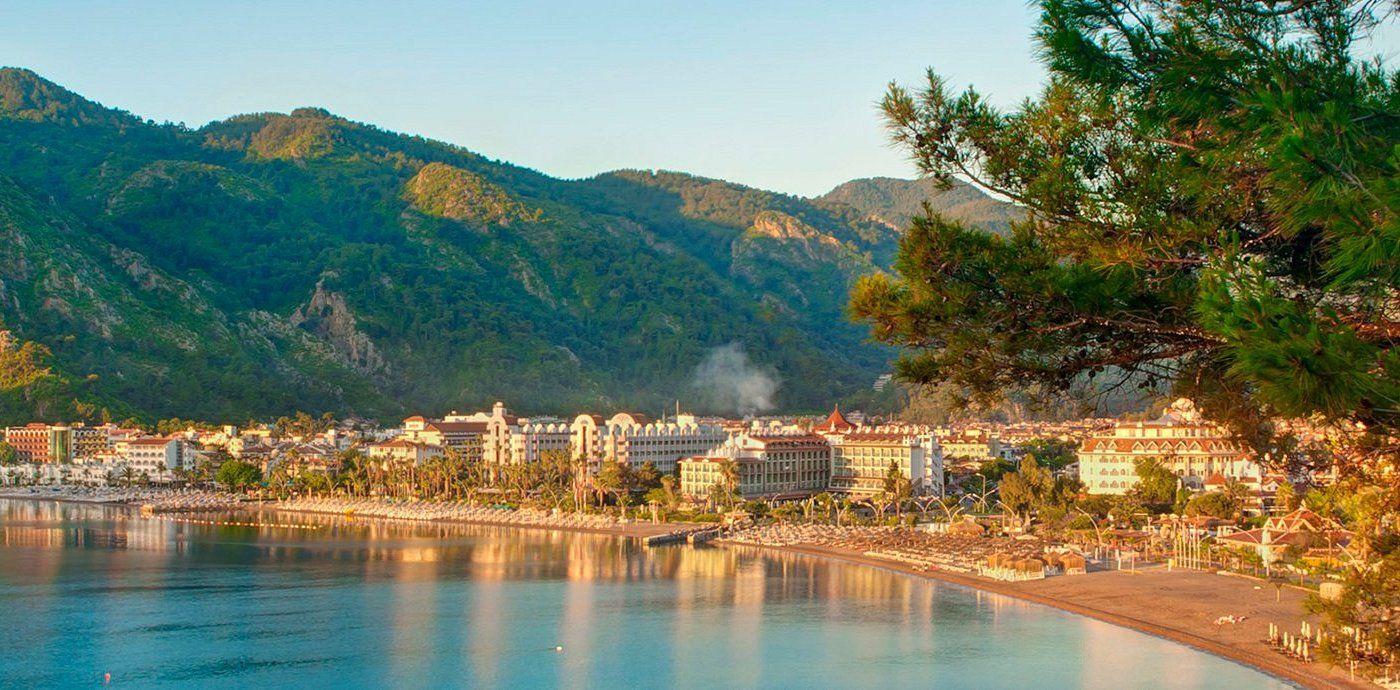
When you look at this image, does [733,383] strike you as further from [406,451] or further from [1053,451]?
[1053,451]

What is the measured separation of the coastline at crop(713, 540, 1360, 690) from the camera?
2779cm

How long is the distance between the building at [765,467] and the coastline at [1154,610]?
19452 mm

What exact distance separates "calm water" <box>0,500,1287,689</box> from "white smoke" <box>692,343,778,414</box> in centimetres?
9526

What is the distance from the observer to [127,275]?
148 m

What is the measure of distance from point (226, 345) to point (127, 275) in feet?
49.6

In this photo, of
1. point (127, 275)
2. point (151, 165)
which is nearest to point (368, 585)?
point (127, 275)

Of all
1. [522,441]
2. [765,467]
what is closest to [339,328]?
[522,441]

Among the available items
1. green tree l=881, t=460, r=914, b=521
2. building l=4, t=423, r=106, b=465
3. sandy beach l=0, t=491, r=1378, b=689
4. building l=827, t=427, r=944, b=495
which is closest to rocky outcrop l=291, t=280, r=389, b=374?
building l=4, t=423, r=106, b=465

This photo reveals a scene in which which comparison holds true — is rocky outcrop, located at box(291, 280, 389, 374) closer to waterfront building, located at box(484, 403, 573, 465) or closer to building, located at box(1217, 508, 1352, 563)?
waterfront building, located at box(484, 403, 573, 465)

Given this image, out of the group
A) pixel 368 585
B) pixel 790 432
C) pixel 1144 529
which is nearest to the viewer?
pixel 368 585

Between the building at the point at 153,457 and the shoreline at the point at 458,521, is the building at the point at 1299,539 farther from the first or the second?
the building at the point at 153,457

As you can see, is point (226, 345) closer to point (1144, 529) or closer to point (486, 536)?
point (486, 536)

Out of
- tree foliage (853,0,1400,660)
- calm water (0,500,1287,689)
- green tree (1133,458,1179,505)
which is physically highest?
tree foliage (853,0,1400,660)

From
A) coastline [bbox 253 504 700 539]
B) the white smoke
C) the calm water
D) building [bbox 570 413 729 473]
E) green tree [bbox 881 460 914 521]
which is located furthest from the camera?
the white smoke
